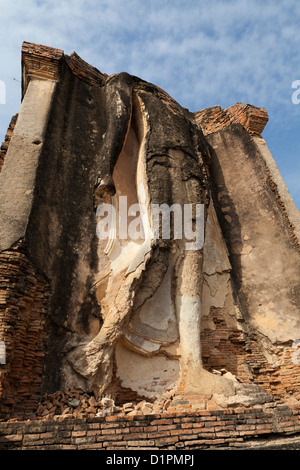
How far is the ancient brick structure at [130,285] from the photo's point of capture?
428 cm

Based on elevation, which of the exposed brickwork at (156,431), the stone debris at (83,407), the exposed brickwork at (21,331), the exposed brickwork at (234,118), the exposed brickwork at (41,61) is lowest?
the exposed brickwork at (156,431)

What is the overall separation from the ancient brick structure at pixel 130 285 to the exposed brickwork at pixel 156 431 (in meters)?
0.01

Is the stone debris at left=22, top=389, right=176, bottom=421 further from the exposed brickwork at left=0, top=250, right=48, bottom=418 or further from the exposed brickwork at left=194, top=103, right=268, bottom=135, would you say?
the exposed brickwork at left=194, top=103, right=268, bottom=135

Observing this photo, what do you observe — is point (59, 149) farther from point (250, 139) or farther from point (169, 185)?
point (250, 139)

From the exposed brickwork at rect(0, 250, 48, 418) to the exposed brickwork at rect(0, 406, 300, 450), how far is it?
0.73 meters

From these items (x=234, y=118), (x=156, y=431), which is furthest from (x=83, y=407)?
(x=234, y=118)

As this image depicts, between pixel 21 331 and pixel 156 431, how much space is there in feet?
6.66

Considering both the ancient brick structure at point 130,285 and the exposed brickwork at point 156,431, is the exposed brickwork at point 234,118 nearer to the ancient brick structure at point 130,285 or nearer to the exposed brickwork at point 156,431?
the ancient brick structure at point 130,285

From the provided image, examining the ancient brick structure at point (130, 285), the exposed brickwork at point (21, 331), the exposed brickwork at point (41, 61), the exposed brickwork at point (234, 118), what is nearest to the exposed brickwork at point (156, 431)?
the ancient brick structure at point (130, 285)

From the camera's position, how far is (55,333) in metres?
5.32

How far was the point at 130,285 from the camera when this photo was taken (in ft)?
18.4

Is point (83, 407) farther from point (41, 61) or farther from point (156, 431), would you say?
point (41, 61)
